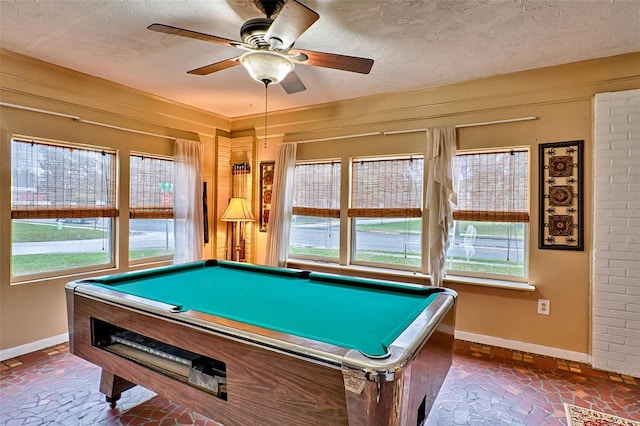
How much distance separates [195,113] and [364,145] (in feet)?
7.40

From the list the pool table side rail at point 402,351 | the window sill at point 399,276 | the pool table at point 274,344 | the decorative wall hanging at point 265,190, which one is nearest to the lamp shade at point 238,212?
the decorative wall hanging at point 265,190

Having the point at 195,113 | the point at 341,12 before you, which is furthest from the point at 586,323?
the point at 195,113

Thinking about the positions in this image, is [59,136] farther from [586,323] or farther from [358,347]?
[586,323]

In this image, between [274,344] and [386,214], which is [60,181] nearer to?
[274,344]

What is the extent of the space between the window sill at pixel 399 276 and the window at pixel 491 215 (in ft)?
0.39

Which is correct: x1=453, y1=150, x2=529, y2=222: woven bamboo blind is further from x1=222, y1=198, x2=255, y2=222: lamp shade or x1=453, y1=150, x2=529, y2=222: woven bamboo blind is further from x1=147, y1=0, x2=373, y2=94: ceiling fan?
x1=222, y1=198, x2=255, y2=222: lamp shade

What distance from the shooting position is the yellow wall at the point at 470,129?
2.91 meters

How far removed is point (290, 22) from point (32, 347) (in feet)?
11.6

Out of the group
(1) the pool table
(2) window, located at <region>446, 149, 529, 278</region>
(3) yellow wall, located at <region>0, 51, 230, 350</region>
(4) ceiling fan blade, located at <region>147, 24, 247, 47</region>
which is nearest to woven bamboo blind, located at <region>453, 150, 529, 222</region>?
(2) window, located at <region>446, 149, 529, 278</region>

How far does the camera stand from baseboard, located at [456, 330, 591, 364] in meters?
2.95

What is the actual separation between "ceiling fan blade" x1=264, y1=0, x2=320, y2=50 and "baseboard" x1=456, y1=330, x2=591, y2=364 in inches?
122

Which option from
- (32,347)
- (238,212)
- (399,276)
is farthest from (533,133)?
(32,347)

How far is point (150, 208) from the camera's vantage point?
4.05 metres

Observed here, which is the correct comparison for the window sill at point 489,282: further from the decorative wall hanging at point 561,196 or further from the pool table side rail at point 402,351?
the pool table side rail at point 402,351
